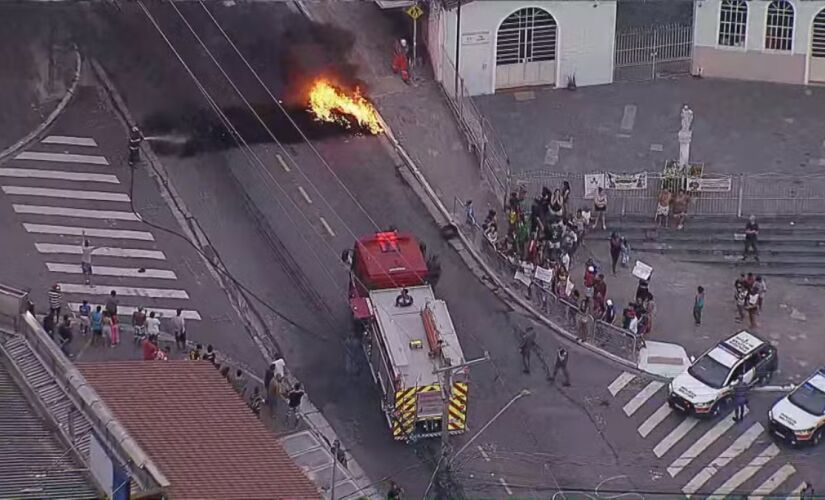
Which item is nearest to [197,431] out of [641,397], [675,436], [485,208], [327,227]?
[675,436]

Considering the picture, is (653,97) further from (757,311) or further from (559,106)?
(757,311)

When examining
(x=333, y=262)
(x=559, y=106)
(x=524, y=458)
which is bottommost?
(x=524, y=458)

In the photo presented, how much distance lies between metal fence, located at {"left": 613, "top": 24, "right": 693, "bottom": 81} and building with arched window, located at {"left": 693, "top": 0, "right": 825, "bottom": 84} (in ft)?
1.73

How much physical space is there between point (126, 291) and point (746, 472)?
1945 cm

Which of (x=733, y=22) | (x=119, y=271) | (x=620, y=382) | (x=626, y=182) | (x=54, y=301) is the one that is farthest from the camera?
(x=733, y=22)

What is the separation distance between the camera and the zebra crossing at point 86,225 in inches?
2469

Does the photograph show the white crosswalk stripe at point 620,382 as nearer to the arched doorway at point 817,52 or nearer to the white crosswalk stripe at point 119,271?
the white crosswalk stripe at point 119,271

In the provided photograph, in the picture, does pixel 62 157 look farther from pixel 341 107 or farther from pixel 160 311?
pixel 341 107

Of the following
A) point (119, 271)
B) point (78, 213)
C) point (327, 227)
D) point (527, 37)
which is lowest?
point (119, 271)

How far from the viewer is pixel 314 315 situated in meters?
62.4

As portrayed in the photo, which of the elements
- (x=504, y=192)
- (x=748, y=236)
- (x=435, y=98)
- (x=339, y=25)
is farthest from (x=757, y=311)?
(x=339, y=25)

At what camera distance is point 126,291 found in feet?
206

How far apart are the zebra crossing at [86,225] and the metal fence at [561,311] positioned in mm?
9638

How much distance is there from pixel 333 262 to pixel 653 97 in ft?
52.6
